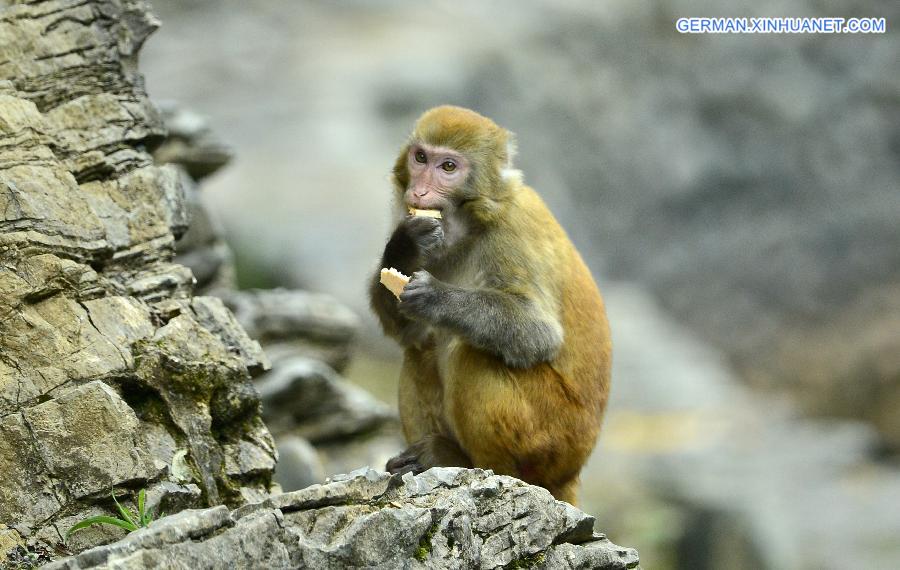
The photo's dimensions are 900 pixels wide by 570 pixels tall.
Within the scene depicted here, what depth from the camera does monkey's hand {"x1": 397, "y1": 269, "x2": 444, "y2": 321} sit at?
5.85 meters

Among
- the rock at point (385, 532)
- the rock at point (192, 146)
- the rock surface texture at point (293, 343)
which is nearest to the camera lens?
the rock at point (385, 532)

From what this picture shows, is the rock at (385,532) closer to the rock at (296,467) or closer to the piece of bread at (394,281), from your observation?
the piece of bread at (394,281)

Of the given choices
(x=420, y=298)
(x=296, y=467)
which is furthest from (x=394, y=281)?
(x=296, y=467)

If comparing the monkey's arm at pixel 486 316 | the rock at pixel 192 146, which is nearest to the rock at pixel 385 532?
the monkey's arm at pixel 486 316

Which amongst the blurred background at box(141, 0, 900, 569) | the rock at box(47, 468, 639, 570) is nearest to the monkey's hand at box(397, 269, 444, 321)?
the rock at box(47, 468, 639, 570)

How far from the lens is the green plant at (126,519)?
437 cm

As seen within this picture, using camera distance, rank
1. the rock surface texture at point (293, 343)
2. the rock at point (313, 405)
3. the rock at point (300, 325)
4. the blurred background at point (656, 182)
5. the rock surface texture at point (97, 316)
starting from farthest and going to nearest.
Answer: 1. the blurred background at point (656, 182)
2. the rock at point (300, 325)
3. the rock at point (313, 405)
4. the rock surface texture at point (293, 343)
5. the rock surface texture at point (97, 316)

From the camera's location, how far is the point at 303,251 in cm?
1578

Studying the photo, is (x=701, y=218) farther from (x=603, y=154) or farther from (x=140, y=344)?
(x=140, y=344)

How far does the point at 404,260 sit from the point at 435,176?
1.63 feet

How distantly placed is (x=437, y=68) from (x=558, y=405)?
1223cm

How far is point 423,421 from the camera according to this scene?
642 cm

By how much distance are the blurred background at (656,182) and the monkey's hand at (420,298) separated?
872 cm

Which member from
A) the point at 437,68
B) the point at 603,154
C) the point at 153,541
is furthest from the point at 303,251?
the point at 153,541
